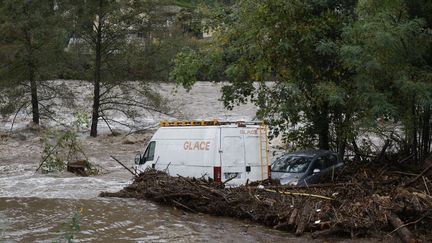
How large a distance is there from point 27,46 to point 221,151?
2681 centimetres

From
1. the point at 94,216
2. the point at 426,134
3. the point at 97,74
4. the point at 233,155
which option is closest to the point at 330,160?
the point at 426,134

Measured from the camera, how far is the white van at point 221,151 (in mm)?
14602

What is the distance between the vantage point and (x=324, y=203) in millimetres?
12008

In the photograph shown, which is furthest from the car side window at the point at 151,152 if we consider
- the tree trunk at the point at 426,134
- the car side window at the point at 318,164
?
the tree trunk at the point at 426,134

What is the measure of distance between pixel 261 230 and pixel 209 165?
3004 mm

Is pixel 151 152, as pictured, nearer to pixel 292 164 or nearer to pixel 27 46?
pixel 292 164

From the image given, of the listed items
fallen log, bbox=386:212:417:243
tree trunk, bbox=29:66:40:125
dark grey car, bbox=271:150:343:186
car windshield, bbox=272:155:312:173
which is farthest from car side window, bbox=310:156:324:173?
tree trunk, bbox=29:66:40:125

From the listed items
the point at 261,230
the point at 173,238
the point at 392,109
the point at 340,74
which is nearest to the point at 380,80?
the point at 392,109

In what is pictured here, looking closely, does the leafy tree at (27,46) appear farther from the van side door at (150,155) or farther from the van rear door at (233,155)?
the van rear door at (233,155)

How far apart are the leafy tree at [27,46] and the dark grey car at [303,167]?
24338 millimetres

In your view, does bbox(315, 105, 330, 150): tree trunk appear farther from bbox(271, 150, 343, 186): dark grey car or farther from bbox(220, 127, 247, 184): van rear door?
bbox(220, 127, 247, 184): van rear door

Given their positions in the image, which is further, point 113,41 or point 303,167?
point 113,41

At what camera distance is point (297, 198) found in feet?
40.6

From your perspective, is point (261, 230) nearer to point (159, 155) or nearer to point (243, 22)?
point (159, 155)
